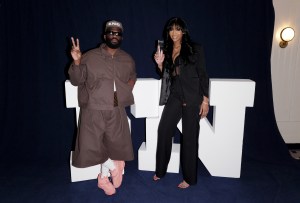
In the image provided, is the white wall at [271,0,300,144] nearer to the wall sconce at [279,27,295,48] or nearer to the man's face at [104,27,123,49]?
the wall sconce at [279,27,295,48]

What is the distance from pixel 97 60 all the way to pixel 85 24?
35.8 inches

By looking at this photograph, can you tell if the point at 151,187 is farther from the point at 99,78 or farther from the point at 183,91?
the point at 99,78

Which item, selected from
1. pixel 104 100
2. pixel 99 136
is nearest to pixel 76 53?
pixel 104 100

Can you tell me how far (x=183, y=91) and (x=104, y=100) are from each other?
28.2 inches

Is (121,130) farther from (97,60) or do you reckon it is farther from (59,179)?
(59,179)

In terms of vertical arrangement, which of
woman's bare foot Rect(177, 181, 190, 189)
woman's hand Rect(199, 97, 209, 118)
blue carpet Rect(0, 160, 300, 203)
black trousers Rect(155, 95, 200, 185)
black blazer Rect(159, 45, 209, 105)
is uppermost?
black blazer Rect(159, 45, 209, 105)

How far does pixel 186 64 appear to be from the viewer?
7.12 ft

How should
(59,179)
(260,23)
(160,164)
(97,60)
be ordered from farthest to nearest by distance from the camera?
(260,23) → (59,179) → (160,164) → (97,60)

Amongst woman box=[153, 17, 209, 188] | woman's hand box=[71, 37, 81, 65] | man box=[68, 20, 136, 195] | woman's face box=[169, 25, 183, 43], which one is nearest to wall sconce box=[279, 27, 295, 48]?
woman box=[153, 17, 209, 188]

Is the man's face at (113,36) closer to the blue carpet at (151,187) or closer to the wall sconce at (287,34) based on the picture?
the blue carpet at (151,187)

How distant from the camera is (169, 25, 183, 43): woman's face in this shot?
2123 millimetres

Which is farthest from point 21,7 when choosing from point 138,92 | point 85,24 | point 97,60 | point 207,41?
point 207,41

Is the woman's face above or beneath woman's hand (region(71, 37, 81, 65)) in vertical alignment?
above

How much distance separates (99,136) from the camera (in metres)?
2.12
